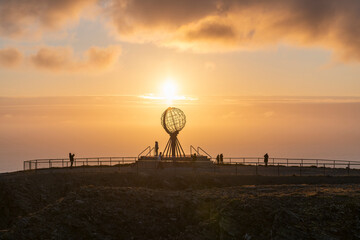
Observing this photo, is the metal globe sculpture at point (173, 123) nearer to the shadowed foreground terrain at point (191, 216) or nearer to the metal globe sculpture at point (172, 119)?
the metal globe sculpture at point (172, 119)

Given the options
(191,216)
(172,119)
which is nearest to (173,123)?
(172,119)

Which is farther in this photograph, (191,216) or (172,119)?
(172,119)

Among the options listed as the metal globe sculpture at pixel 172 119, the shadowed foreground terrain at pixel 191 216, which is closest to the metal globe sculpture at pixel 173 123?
the metal globe sculpture at pixel 172 119

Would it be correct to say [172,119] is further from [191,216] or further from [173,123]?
[191,216]

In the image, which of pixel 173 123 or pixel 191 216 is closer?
pixel 191 216

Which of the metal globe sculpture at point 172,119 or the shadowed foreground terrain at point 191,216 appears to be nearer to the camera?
the shadowed foreground terrain at point 191,216

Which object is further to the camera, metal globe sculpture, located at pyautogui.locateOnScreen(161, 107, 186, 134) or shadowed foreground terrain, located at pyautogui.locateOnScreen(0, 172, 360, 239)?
metal globe sculpture, located at pyautogui.locateOnScreen(161, 107, 186, 134)

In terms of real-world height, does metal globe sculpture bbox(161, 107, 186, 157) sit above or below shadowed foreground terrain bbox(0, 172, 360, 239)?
above

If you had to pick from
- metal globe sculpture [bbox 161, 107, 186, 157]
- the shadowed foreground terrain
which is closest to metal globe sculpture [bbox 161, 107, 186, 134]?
metal globe sculpture [bbox 161, 107, 186, 157]

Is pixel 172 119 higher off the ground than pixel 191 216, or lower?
higher

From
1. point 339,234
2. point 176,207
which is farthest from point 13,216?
point 339,234

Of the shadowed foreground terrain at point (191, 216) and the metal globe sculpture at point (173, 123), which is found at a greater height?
the metal globe sculpture at point (173, 123)

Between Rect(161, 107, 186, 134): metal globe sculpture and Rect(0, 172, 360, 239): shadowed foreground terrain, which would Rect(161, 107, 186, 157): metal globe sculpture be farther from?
Rect(0, 172, 360, 239): shadowed foreground terrain

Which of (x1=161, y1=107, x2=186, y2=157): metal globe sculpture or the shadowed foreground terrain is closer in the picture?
the shadowed foreground terrain
